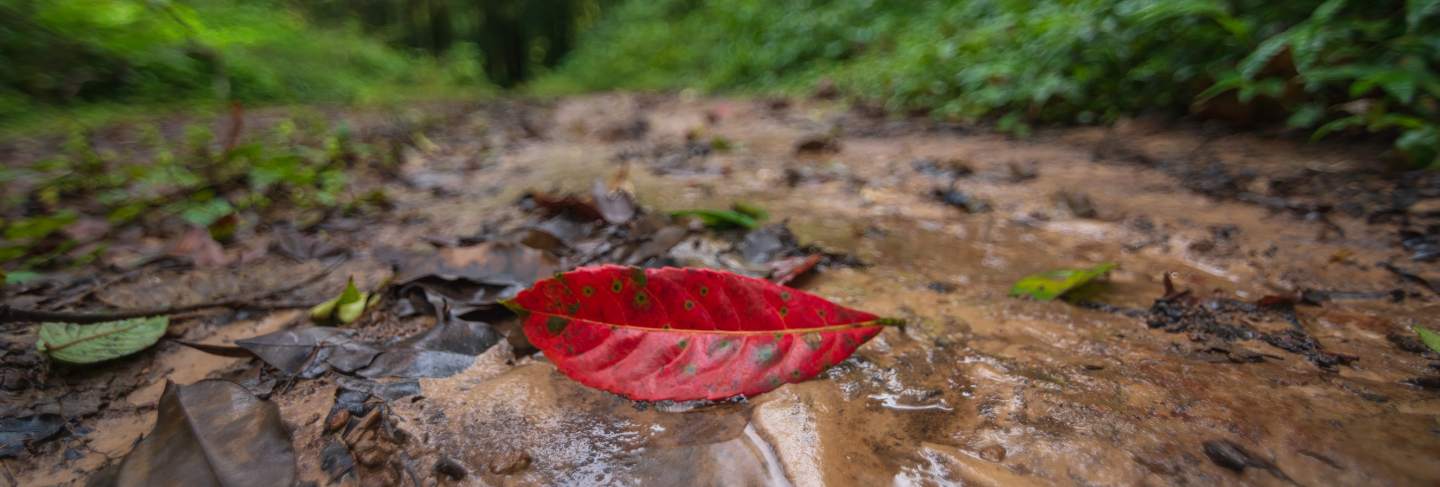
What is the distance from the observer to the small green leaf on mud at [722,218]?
172 cm

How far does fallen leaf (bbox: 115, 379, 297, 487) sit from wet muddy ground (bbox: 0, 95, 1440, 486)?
34 millimetres

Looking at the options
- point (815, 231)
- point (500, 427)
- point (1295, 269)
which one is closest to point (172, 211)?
point (500, 427)

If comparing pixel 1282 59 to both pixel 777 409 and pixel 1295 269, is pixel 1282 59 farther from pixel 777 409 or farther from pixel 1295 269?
pixel 777 409

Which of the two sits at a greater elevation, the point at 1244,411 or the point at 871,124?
the point at 1244,411

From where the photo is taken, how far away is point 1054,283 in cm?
129

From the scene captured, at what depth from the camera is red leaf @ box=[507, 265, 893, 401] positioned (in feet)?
3.23

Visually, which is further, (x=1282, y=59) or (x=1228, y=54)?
(x=1228, y=54)

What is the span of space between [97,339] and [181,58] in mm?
6267

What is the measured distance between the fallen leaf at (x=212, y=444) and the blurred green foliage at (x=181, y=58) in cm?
158

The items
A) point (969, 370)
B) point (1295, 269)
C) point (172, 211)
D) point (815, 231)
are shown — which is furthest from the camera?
point (172, 211)

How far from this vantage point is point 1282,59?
242 cm

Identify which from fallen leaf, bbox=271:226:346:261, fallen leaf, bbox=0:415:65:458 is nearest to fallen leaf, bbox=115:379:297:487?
fallen leaf, bbox=0:415:65:458

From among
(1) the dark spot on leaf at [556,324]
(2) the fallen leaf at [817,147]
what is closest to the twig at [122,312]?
(1) the dark spot on leaf at [556,324]

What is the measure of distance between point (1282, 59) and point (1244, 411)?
241 centimetres
